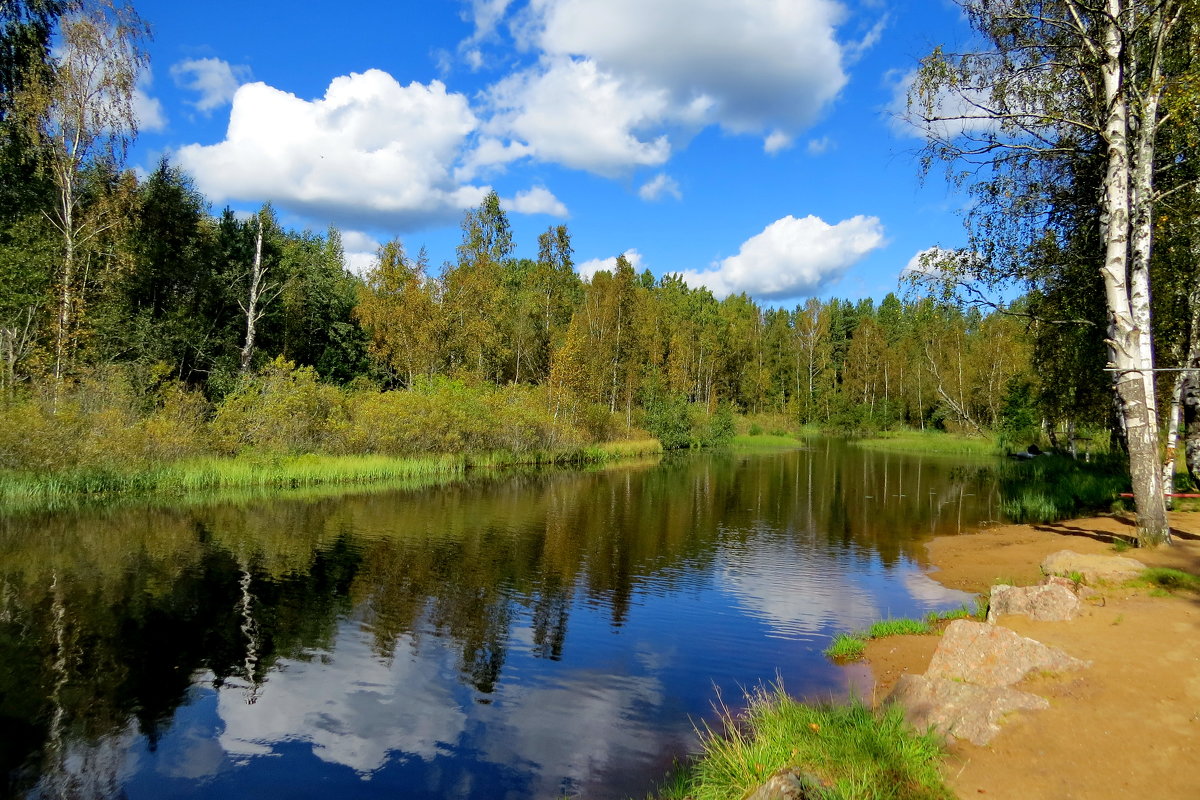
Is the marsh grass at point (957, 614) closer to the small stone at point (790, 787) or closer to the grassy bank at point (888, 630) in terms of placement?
the grassy bank at point (888, 630)

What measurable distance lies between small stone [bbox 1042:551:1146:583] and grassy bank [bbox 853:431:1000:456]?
3858 cm

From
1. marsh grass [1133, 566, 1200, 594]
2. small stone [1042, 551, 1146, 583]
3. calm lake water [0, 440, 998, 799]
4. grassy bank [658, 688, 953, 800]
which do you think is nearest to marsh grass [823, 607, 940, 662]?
calm lake water [0, 440, 998, 799]

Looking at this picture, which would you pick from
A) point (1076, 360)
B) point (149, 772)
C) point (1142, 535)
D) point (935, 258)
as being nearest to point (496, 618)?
point (149, 772)

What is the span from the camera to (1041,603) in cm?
872

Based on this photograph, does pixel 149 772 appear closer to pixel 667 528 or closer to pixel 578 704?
pixel 578 704

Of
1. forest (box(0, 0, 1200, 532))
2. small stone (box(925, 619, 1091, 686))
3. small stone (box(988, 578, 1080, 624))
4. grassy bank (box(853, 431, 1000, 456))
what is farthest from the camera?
grassy bank (box(853, 431, 1000, 456))

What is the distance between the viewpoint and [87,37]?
78.0 ft

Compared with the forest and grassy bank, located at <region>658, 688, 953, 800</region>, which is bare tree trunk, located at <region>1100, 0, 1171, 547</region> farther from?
grassy bank, located at <region>658, 688, 953, 800</region>

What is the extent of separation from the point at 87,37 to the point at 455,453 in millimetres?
21692

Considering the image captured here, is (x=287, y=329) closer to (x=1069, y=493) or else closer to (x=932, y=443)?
(x=1069, y=493)

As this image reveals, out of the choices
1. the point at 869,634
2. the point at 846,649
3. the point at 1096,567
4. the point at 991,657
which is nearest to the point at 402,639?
the point at 846,649

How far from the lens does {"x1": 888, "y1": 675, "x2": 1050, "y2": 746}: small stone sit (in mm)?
5699

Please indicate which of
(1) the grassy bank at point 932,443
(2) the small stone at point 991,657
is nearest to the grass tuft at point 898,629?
(2) the small stone at point 991,657

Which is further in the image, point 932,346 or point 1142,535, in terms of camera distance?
point 932,346
